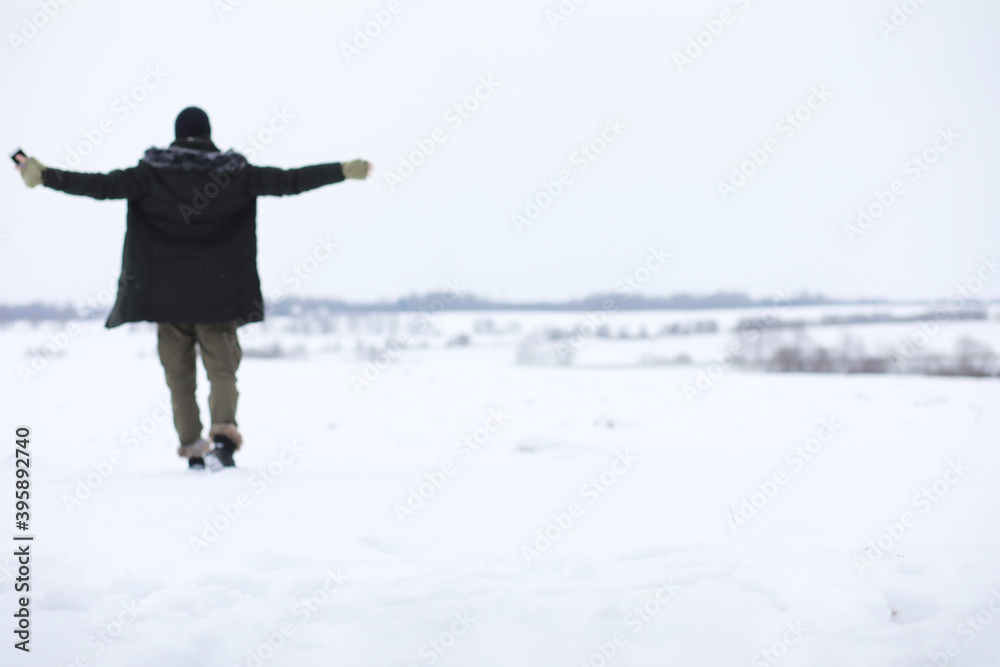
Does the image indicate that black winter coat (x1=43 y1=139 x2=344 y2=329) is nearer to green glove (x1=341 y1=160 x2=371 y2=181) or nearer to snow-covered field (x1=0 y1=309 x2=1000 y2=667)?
green glove (x1=341 y1=160 x2=371 y2=181)


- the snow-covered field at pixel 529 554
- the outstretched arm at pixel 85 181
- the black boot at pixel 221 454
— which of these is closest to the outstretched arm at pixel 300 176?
the outstretched arm at pixel 85 181

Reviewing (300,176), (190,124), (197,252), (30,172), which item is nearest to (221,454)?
(197,252)

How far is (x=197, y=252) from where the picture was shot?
12.4 feet

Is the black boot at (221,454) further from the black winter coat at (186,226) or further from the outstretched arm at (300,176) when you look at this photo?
the outstretched arm at (300,176)

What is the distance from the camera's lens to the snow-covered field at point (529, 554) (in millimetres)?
1771

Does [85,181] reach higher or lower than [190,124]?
lower

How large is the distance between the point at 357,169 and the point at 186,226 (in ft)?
3.23

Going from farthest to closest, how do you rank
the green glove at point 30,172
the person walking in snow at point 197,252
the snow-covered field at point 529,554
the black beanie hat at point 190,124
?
the black beanie hat at point 190,124, the person walking in snow at point 197,252, the green glove at point 30,172, the snow-covered field at point 529,554

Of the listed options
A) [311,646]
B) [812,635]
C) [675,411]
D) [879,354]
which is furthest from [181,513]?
[879,354]

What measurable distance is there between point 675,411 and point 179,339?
5288mm

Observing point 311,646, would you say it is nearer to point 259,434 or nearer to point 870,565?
point 870,565

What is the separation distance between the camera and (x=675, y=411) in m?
7.71

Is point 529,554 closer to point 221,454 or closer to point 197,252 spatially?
point 221,454

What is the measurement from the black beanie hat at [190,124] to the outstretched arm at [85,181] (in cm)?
33
